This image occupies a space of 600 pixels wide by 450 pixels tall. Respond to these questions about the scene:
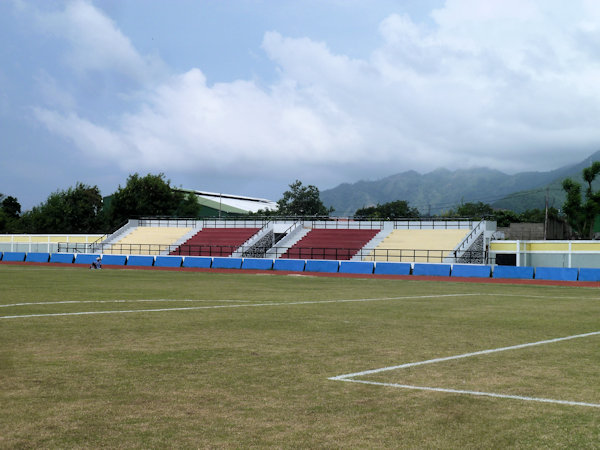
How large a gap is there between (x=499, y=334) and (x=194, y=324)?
6289 millimetres

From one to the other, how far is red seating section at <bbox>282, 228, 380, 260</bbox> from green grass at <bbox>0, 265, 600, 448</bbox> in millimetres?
45658

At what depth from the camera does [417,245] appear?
2381 inches

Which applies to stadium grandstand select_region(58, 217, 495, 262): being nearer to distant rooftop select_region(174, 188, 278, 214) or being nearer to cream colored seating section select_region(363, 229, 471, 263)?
cream colored seating section select_region(363, 229, 471, 263)

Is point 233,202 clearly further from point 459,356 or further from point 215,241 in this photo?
point 459,356

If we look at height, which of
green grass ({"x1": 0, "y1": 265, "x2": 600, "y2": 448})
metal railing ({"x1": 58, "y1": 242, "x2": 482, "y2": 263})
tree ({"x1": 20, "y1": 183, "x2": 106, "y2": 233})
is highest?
tree ({"x1": 20, "y1": 183, "x2": 106, "y2": 233})

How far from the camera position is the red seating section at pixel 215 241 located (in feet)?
218

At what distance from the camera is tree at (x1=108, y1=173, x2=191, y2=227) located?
346ft

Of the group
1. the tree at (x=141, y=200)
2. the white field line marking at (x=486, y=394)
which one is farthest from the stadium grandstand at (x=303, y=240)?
the white field line marking at (x=486, y=394)

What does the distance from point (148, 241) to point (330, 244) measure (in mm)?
21567

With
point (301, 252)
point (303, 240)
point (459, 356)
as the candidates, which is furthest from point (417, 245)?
point (459, 356)

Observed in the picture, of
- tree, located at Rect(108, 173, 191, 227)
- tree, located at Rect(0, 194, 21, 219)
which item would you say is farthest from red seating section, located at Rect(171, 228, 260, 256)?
tree, located at Rect(0, 194, 21, 219)

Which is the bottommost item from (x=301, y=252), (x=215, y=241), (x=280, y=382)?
(x=280, y=382)

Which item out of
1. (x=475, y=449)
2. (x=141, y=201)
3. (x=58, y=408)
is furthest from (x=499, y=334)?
(x=141, y=201)

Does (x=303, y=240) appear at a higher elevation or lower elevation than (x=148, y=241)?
higher
